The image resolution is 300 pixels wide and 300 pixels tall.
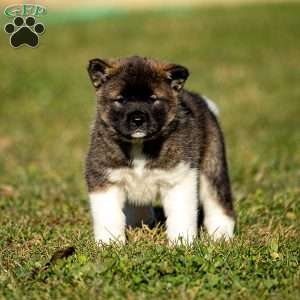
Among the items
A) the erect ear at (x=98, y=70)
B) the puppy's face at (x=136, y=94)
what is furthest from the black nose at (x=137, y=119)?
the erect ear at (x=98, y=70)

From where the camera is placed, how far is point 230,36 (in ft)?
74.9

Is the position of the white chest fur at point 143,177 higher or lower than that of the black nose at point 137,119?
lower

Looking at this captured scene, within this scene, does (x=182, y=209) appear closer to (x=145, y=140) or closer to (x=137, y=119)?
(x=145, y=140)

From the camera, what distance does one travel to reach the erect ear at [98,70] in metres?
6.30

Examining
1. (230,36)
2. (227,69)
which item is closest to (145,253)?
(227,69)

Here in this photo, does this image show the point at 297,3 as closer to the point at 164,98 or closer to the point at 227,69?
the point at 227,69

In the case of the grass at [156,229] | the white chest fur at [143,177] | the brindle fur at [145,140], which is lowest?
the grass at [156,229]

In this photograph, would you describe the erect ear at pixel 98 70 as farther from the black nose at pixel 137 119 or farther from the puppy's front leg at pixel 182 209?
the puppy's front leg at pixel 182 209

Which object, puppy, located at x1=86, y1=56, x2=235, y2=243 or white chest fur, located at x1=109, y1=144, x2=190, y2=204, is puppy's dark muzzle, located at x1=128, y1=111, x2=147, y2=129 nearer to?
puppy, located at x1=86, y1=56, x2=235, y2=243

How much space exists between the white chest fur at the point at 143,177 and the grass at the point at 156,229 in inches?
17.6

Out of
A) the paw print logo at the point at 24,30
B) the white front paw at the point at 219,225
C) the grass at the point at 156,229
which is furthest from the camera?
the white front paw at the point at 219,225

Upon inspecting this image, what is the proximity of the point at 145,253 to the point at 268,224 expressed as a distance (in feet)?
7.22

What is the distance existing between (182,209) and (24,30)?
2312 mm

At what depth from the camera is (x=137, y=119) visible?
5992 millimetres
